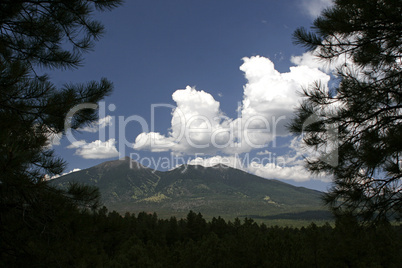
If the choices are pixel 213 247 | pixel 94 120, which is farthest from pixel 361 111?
pixel 213 247

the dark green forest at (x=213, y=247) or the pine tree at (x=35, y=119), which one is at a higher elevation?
the pine tree at (x=35, y=119)

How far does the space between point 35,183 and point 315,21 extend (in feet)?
19.2

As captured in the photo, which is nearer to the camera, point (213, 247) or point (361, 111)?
point (361, 111)

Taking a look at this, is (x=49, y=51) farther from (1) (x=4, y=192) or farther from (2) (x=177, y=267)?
(2) (x=177, y=267)

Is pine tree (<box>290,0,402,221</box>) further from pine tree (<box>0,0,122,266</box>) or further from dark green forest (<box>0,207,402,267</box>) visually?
pine tree (<box>0,0,122,266</box>)

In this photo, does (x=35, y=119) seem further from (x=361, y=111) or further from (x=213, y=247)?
(x=213, y=247)

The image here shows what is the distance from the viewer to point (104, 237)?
5191mm

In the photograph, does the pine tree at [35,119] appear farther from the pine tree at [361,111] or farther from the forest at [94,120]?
the pine tree at [361,111]

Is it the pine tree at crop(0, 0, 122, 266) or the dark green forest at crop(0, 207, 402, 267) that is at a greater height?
the pine tree at crop(0, 0, 122, 266)

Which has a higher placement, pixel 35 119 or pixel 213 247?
pixel 35 119

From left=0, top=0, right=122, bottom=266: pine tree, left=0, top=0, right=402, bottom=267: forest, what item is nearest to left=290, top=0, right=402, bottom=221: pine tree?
left=0, top=0, right=402, bottom=267: forest

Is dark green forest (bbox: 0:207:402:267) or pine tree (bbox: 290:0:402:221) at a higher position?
pine tree (bbox: 290:0:402:221)

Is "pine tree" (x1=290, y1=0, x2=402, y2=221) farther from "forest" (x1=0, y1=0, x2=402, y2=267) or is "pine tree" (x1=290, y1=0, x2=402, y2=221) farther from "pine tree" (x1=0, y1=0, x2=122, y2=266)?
Answer: "pine tree" (x1=0, y1=0, x2=122, y2=266)

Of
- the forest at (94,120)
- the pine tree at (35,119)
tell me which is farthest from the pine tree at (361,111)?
the pine tree at (35,119)
